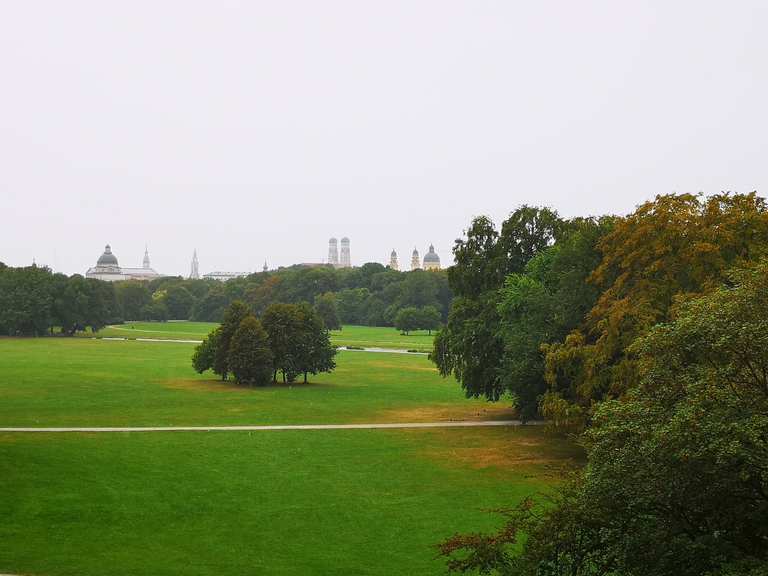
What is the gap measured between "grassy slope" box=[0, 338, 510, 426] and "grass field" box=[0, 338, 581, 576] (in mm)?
246

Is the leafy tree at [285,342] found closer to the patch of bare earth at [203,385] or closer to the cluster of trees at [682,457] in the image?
the patch of bare earth at [203,385]

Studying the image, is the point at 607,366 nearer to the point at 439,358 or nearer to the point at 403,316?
the point at 439,358

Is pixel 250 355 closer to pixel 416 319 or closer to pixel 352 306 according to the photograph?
pixel 416 319

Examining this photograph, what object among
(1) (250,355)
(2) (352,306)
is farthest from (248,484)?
(2) (352,306)

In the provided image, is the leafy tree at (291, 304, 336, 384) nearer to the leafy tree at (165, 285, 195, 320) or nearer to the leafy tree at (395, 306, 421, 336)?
the leafy tree at (395, 306, 421, 336)

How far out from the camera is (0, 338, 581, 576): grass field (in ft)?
67.6

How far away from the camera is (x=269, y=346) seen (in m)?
60.5

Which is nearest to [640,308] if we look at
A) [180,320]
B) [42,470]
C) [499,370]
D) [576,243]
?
[576,243]

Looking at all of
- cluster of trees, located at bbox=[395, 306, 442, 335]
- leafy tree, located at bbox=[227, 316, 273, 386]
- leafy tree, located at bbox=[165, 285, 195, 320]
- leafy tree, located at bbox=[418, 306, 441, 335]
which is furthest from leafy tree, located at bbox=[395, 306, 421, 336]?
leafy tree, located at bbox=[165, 285, 195, 320]

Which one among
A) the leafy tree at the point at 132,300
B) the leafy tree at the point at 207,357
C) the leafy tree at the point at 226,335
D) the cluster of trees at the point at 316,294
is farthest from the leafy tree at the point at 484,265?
the leafy tree at the point at 132,300

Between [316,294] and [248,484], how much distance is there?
448ft

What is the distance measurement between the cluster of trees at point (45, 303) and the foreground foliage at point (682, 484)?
10658 cm

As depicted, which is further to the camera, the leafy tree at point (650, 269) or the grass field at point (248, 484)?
the leafy tree at point (650, 269)

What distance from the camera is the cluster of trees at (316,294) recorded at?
151 metres
